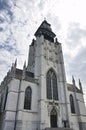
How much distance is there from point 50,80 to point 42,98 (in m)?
5.45

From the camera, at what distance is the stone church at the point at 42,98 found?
1894 cm

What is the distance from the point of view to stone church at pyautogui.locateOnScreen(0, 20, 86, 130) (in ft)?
62.1

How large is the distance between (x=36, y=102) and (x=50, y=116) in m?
3.63

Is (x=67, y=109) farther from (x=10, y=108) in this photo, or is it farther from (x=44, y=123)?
(x=10, y=108)

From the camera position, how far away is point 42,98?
21.4 m

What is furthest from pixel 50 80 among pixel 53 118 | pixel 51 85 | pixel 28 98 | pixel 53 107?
pixel 53 118

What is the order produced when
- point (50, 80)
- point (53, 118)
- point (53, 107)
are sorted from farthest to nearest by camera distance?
point (50, 80) < point (53, 107) < point (53, 118)

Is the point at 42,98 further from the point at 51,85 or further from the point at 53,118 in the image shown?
the point at 51,85

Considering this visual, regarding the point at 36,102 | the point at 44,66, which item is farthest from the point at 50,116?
the point at 44,66

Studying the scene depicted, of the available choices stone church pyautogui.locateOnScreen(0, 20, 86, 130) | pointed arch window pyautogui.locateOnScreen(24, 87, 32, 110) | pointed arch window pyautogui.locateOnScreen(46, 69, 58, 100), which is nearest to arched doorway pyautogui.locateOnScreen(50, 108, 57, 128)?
stone church pyautogui.locateOnScreen(0, 20, 86, 130)

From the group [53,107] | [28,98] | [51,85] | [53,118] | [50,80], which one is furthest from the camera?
[50,80]

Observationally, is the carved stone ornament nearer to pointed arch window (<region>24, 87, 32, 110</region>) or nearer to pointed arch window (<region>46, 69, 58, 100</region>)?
pointed arch window (<region>46, 69, 58, 100</region>)

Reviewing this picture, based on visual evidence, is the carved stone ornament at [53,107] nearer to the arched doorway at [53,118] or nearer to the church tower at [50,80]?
the church tower at [50,80]

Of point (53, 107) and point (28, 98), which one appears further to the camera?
point (53, 107)
